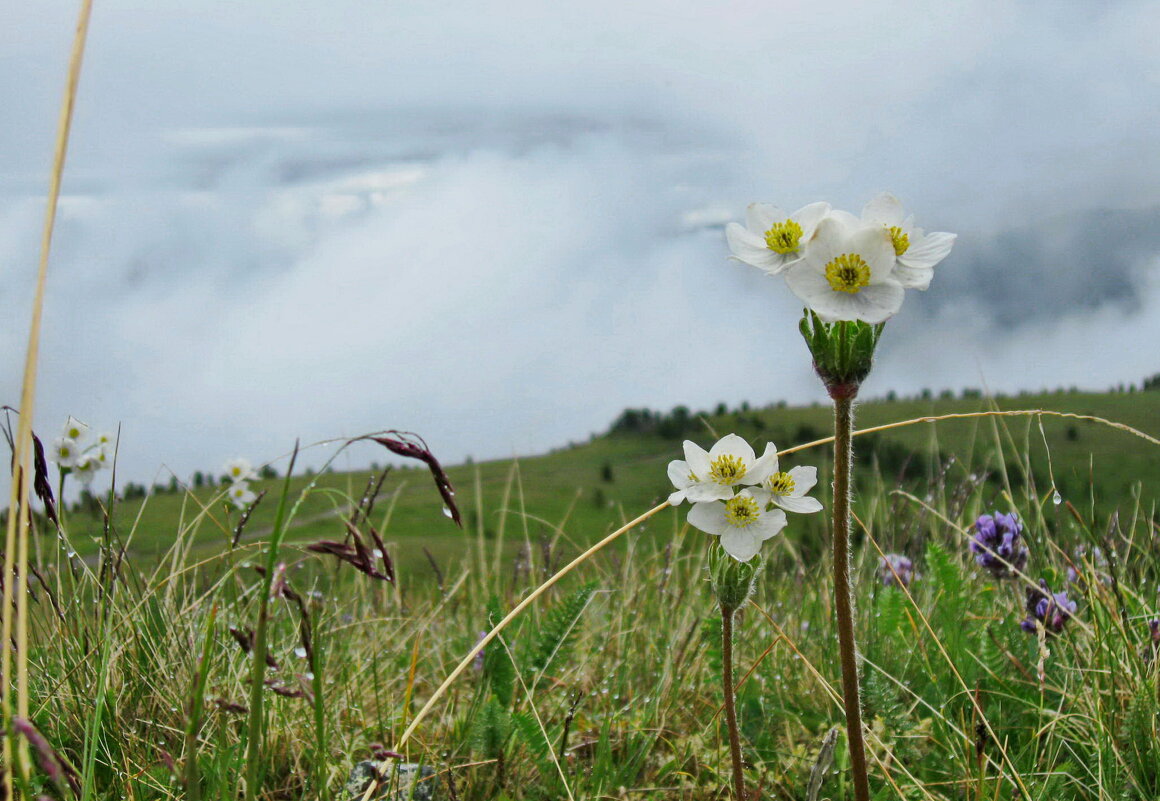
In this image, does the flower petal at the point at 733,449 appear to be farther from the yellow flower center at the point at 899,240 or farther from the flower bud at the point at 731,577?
the yellow flower center at the point at 899,240

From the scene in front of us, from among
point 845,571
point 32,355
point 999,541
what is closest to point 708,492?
point 845,571

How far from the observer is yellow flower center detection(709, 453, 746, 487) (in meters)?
1.79

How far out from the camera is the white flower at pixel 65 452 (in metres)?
3.59

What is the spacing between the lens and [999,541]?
11.8 feet

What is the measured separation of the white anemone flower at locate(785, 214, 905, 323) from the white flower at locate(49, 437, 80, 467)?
310 cm

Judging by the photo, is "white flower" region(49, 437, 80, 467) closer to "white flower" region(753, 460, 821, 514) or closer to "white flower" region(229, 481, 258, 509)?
"white flower" region(229, 481, 258, 509)

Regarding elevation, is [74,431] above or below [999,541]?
above

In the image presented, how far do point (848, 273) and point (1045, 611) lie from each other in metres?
2.19

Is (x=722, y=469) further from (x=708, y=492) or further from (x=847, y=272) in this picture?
(x=847, y=272)

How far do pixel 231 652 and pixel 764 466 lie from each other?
1.96 m

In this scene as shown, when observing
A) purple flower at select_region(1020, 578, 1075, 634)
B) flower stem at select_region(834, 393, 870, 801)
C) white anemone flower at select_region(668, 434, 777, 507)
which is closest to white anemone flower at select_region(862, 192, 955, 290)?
flower stem at select_region(834, 393, 870, 801)

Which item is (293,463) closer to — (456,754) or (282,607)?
(456,754)

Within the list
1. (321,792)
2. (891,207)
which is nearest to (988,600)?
(891,207)

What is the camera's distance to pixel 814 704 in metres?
2.94
